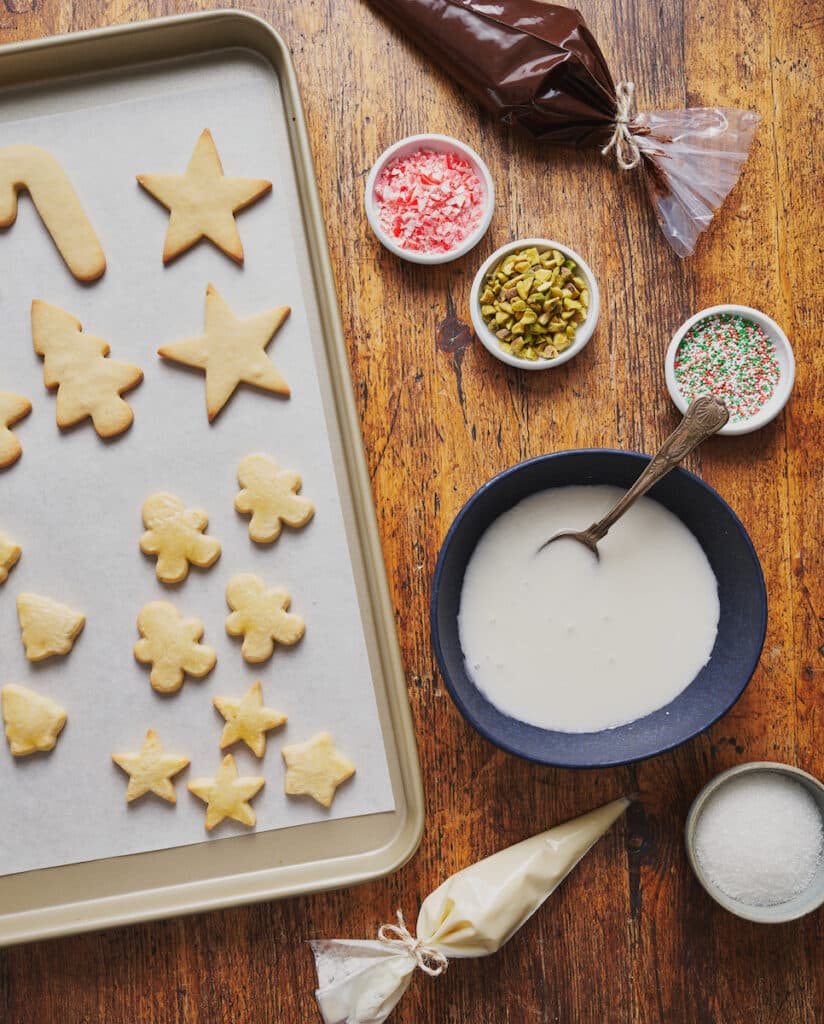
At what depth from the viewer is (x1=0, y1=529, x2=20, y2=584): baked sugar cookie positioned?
1166 millimetres

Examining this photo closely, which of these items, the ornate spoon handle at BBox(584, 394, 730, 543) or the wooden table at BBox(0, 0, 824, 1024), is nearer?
the ornate spoon handle at BBox(584, 394, 730, 543)

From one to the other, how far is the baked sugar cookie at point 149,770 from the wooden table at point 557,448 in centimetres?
21

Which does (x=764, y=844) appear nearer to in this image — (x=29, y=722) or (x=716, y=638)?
(x=716, y=638)

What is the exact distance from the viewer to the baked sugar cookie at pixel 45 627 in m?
1.16

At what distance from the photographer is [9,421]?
118 centimetres

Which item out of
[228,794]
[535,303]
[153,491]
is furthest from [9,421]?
[535,303]

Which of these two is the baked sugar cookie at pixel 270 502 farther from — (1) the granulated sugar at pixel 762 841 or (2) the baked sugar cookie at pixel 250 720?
(1) the granulated sugar at pixel 762 841

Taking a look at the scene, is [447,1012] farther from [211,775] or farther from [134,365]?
[134,365]

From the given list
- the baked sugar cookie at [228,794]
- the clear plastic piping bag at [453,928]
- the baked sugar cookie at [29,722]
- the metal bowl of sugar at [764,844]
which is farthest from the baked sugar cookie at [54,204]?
the metal bowl of sugar at [764,844]

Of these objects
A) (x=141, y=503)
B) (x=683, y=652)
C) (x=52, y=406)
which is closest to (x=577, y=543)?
(x=683, y=652)

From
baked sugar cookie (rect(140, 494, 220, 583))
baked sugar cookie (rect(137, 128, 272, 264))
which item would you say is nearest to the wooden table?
baked sugar cookie (rect(137, 128, 272, 264))

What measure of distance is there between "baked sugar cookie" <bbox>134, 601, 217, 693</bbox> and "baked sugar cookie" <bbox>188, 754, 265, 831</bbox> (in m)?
0.13

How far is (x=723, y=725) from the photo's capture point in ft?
3.98

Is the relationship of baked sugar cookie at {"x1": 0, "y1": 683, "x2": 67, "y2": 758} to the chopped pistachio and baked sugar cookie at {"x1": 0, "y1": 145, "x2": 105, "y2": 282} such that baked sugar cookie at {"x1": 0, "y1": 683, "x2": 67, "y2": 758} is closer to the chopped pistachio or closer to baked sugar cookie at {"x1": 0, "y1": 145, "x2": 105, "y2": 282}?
baked sugar cookie at {"x1": 0, "y1": 145, "x2": 105, "y2": 282}
